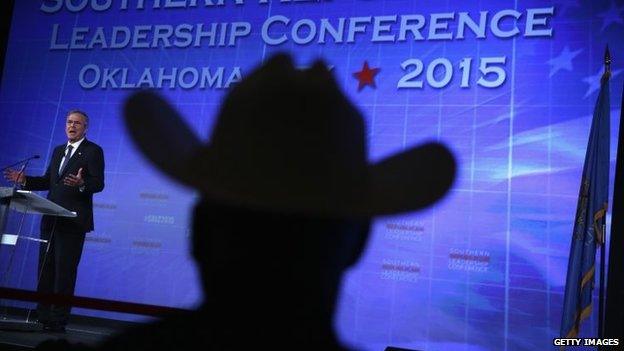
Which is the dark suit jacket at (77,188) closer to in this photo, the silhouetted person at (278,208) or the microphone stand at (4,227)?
the microphone stand at (4,227)

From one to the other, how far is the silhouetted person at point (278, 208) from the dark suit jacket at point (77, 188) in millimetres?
3219

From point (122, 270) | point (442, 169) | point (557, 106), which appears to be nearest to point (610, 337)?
point (557, 106)

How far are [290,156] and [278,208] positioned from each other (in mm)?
50

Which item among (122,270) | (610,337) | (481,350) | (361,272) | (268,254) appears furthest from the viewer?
(122,270)

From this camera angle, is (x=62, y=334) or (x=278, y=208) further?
(x=62, y=334)

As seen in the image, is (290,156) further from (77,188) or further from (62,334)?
(77,188)

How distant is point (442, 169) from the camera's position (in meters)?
0.56

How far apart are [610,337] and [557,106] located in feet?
4.03

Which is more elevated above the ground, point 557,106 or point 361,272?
point 557,106

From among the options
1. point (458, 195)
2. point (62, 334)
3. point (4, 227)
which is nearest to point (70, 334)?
point (62, 334)

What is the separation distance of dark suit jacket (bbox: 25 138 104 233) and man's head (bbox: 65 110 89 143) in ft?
0.24


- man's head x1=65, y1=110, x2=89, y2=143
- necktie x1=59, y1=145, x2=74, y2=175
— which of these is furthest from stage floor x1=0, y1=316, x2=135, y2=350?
man's head x1=65, y1=110, x2=89, y2=143

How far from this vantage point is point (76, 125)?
3.59 metres

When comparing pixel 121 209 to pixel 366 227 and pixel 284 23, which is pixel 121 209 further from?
pixel 366 227
